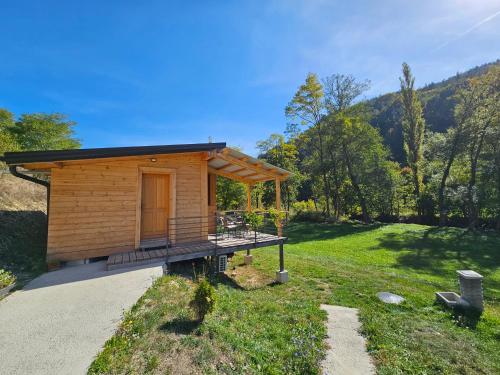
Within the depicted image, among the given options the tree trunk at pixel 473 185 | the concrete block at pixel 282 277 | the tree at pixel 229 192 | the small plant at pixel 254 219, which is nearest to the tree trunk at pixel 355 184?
the tree trunk at pixel 473 185

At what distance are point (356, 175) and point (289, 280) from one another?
18.2 m

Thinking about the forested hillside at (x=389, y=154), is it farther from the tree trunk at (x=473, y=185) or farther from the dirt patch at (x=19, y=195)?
the dirt patch at (x=19, y=195)

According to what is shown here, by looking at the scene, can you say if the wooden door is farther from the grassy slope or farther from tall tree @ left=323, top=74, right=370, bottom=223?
tall tree @ left=323, top=74, right=370, bottom=223

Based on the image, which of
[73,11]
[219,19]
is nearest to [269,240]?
[219,19]

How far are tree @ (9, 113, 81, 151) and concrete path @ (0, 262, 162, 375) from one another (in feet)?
66.1

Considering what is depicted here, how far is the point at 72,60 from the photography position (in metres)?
9.74

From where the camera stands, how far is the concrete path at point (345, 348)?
3.20m

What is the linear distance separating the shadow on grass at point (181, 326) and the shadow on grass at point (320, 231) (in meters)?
12.5

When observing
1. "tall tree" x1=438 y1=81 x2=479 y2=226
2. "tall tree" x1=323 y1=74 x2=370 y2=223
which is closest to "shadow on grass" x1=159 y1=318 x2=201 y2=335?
"tall tree" x1=323 y1=74 x2=370 y2=223

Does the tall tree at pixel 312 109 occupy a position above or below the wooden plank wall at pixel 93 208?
above

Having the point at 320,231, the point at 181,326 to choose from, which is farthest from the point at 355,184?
the point at 181,326

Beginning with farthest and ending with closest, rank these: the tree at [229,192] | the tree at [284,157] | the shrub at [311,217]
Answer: the tree at [284,157], the shrub at [311,217], the tree at [229,192]

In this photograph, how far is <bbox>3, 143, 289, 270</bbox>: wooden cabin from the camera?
229 inches

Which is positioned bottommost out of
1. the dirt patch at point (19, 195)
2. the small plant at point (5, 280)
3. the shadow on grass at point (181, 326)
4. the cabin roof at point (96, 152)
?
the shadow on grass at point (181, 326)
